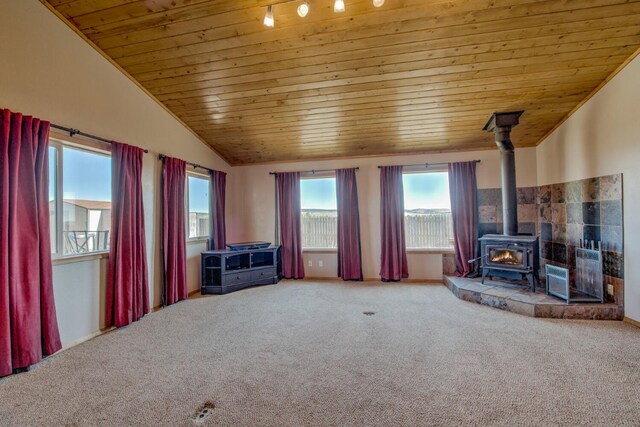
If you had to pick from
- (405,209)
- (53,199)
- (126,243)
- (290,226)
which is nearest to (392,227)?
(405,209)

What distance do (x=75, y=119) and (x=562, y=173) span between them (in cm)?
619

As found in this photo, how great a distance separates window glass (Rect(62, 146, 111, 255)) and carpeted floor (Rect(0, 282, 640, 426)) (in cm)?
104

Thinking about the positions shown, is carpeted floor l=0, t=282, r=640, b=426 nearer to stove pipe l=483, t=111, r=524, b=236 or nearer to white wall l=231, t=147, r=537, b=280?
stove pipe l=483, t=111, r=524, b=236

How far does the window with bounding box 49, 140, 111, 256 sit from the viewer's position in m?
2.90

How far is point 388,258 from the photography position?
5309 mm

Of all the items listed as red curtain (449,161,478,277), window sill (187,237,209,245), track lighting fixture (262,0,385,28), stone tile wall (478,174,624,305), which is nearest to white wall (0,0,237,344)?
window sill (187,237,209,245)

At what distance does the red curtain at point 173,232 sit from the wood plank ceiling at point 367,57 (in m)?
0.91

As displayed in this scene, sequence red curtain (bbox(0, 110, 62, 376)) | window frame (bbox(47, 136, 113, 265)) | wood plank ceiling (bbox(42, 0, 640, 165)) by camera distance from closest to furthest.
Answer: red curtain (bbox(0, 110, 62, 376)) → wood plank ceiling (bbox(42, 0, 640, 165)) → window frame (bbox(47, 136, 113, 265))

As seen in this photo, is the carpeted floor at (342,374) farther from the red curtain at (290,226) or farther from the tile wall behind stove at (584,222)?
the red curtain at (290,226)

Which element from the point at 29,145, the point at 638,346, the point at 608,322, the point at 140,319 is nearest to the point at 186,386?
the point at 140,319

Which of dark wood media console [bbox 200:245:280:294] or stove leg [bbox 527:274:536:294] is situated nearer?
stove leg [bbox 527:274:536:294]

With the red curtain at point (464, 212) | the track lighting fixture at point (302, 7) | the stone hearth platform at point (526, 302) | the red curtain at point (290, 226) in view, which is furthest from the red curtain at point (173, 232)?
the red curtain at point (464, 212)

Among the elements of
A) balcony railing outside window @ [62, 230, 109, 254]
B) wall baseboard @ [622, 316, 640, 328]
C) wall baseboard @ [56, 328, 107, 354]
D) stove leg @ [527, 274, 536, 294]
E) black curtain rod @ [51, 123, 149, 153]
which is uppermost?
black curtain rod @ [51, 123, 149, 153]

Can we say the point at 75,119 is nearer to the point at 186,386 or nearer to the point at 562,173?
the point at 186,386
